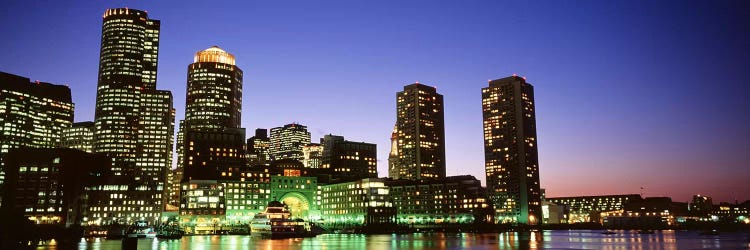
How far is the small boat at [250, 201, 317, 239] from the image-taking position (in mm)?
158500

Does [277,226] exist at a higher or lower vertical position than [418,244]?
higher

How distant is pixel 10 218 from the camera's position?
130 m

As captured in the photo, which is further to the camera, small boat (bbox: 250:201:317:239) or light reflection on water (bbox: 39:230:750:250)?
small boat (bbox: 250:201:317:239)

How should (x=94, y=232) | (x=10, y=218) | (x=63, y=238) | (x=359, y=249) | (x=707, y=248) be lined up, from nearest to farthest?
(x=359, y=249) → (x=707, y=248) → (x=10, y=218) → (x=63, y=238) → (x=94, y=232)

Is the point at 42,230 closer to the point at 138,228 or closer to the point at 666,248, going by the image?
the point at 138,228

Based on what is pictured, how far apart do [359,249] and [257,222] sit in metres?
86.1

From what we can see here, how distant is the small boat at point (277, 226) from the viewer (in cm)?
15850

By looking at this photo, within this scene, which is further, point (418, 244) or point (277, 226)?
point (277, 226)

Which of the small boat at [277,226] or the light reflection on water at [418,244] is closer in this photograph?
the light reflection on water at [418,244]

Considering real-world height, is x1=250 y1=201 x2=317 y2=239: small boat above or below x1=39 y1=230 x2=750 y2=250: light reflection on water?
above

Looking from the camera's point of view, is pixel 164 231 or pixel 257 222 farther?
pixel 257 222

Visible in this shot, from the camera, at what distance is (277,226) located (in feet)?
522

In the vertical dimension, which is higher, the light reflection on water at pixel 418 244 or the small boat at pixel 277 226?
the small boat at pixel 277 226

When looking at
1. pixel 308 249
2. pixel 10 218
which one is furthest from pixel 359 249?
pixel 10 218
